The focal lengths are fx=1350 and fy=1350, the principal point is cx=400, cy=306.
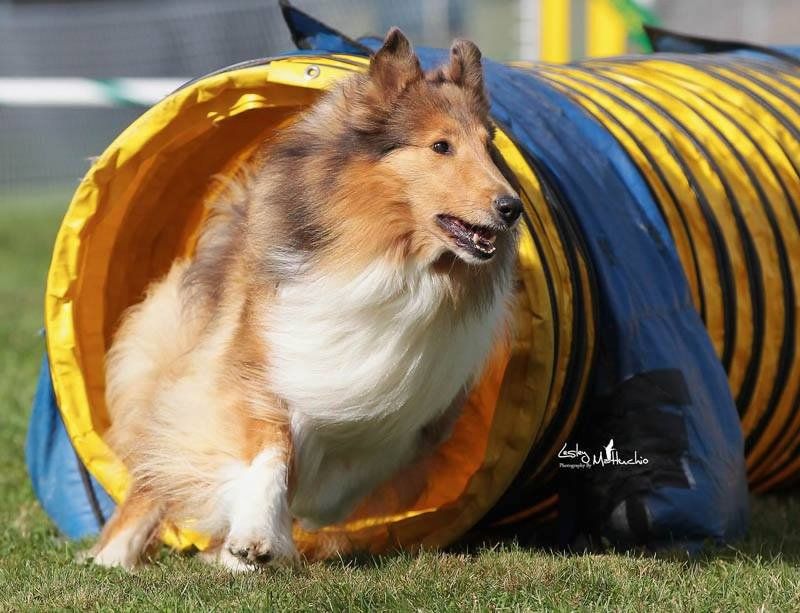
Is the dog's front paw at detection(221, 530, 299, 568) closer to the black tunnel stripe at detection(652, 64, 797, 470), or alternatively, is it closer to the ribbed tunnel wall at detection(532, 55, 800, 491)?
the ribbed tunnel wall at detection(532, 55, 800, 491)

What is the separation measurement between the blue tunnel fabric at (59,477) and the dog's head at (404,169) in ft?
6.01

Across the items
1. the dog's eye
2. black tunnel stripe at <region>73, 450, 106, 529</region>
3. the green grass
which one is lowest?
black tunnel stripe at <region>73, 450, 106, 529</region>

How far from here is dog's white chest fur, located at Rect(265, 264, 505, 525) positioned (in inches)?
164

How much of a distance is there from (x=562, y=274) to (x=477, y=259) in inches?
24.8

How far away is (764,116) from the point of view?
5840 mm

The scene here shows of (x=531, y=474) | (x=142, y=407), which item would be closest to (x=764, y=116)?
(x=531, y=474)

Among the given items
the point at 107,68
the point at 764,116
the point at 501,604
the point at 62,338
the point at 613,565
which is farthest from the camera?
the point at 107,68

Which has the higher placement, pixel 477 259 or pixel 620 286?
pixel 477 259

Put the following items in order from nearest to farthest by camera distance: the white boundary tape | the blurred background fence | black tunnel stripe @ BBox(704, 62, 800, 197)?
black tunnel stripe @ BBox(704, 62, 800, 197), the white boundary tape, the blurred background fence

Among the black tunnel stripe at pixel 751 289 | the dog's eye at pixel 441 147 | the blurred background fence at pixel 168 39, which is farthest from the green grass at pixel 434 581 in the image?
the blurred background fence at pixel 168 39

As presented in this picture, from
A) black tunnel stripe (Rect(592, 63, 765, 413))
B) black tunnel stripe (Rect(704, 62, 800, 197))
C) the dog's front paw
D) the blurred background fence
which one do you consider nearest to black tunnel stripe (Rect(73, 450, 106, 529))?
the dog's front paw

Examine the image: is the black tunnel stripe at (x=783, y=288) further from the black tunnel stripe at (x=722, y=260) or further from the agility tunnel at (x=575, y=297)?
the black tunnel stripe at (x=722, y=260)

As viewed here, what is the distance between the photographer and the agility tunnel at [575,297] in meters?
4.61

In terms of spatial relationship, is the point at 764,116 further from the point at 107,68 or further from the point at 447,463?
the point at 107,68
